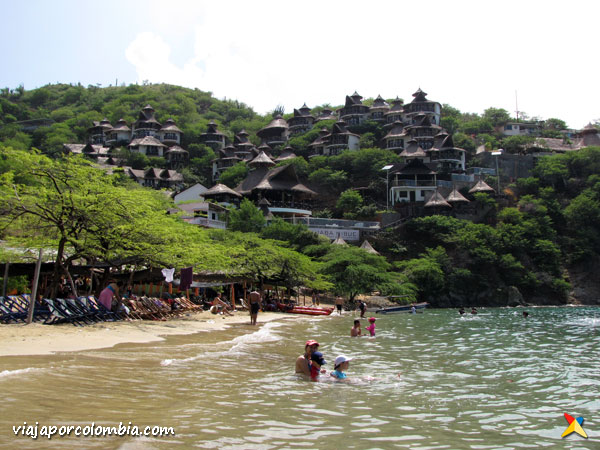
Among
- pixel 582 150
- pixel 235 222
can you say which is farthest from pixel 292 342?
pixel 582 150

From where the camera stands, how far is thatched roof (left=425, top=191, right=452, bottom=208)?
5394cm

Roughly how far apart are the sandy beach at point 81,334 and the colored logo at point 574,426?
370 inches

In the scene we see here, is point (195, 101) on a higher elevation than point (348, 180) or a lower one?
higher

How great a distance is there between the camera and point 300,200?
2270 inches

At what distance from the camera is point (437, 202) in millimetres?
54219

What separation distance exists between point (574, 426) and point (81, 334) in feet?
37.5

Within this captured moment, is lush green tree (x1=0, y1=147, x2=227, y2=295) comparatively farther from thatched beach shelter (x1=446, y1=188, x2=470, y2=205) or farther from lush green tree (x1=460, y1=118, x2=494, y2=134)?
lush green tree (x1=460, y1=118, x2=494, y2=134)

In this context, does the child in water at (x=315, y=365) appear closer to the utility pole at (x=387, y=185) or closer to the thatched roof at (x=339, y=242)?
the thatched roof at (x=339, y=242)

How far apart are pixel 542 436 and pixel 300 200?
51.5 metres

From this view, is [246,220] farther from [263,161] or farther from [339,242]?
[263,161]

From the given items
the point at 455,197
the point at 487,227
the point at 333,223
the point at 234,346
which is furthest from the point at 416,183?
the point at 234,346

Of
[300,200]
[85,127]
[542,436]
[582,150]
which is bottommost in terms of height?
[542,436]

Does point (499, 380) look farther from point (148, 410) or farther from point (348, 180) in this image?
point (348, 180)
